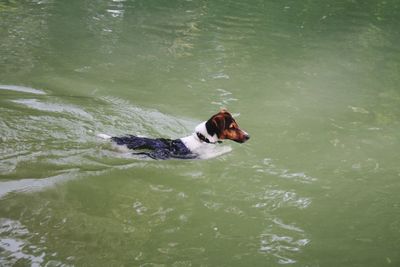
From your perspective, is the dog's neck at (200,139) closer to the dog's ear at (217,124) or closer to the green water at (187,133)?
the dog's ear at (217,124)

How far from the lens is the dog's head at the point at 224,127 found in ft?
20.7

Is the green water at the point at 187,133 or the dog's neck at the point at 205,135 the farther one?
the dog's neck at the point at 205,135

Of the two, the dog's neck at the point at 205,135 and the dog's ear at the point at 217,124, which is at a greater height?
the dog's ear at the point at 217,124

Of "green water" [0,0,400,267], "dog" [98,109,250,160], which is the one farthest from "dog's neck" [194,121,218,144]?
"green water" [0,0,400,267]

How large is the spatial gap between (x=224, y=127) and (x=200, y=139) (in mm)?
459

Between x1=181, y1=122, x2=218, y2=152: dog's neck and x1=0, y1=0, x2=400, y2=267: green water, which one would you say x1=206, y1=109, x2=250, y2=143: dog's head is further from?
x1=0, y1=0, x2=400, y2=267: green water

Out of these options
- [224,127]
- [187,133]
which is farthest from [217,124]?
[187,133]

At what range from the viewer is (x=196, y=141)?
663cm

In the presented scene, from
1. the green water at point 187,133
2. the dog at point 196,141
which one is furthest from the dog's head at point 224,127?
the green water at point 187,133

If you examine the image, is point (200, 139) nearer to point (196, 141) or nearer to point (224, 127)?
point (196, 141)

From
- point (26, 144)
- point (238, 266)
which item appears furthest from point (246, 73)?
point (238, 266)

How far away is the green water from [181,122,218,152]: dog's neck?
288mm

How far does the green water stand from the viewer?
4.90 m

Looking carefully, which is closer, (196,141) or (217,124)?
(217,124)
